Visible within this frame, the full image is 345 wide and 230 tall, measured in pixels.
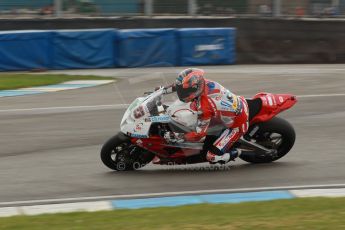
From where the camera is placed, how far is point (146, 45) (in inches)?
877

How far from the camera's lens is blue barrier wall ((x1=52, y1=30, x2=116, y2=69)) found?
22156 millimetres

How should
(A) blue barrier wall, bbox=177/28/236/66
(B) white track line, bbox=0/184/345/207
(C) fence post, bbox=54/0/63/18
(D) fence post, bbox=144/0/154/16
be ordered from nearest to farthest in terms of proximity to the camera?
(B) white track line, bbox=0/184/345/207 → (A) blue barrier wall, bbox=177/28/236/66 → (C) fence post, bbox=54/0/63/18 → (D) fence post, bbox=144/0/154/16

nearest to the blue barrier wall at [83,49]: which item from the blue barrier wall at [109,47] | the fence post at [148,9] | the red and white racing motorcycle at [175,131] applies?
the blue barrier wall at [109,47]

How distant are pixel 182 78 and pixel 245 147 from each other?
1.39 meters

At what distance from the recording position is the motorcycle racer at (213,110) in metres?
9.44

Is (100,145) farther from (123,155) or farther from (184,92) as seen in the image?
(184,92)

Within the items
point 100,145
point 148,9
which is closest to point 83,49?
point 148,9

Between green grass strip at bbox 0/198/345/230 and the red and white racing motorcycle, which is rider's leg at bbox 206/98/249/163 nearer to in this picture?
the red and white racing motorcycle

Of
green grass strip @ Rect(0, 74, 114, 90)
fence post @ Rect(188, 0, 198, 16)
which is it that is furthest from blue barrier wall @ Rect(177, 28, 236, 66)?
green grass strip @ Rect(0, 74, 114, 90)

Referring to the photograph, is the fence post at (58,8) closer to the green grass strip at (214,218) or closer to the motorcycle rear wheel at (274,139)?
the motorcycle rear wheel at (274,139)

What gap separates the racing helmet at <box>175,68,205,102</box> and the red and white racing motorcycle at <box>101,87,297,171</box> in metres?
0.22

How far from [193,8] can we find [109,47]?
322cm

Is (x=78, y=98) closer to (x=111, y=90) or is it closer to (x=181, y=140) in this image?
(x=111, y=90)

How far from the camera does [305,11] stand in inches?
923
